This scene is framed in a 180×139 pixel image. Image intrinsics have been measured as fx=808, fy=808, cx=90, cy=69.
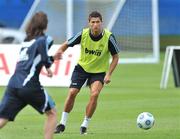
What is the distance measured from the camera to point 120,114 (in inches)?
698

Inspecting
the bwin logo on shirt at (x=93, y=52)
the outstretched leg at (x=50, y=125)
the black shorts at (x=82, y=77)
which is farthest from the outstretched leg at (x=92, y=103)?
the outstretched leg at (x=50, y=125)

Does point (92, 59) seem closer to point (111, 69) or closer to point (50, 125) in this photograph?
point (111, 69)

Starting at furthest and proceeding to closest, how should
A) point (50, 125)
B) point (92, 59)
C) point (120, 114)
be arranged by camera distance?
point (120, 114)
point (92, 59)
point (50, 125)

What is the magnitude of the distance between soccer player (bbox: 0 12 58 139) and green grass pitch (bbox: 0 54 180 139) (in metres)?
2.36

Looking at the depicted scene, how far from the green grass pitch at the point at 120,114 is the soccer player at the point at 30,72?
7.76ft

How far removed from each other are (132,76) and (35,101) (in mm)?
18229

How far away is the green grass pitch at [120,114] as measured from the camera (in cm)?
1434

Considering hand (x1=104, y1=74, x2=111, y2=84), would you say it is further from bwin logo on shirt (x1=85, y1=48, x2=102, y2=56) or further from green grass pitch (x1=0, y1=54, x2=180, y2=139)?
green grass pitch (x1=0, y1=54, x2=180, y2=139)

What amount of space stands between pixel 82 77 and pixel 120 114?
306 cm

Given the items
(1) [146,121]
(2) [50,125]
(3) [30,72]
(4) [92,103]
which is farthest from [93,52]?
(3) [30,72]

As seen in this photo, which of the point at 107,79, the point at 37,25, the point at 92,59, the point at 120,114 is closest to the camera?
the point at 37,25

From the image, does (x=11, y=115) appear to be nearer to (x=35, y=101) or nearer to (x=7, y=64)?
(x=35, y=101)

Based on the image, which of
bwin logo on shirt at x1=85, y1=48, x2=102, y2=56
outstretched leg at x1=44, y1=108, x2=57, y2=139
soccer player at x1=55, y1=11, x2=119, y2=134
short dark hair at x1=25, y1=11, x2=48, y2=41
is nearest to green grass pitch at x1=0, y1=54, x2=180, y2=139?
soccer player at x1=55, y1=11, x2=119, y2=134

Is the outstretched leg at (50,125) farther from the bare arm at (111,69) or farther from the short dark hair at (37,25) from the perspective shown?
the bare arm at (111,69)
